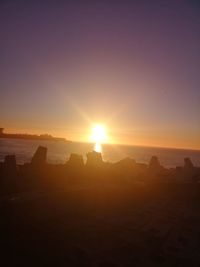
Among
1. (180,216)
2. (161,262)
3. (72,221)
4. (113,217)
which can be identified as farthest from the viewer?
(180,216)

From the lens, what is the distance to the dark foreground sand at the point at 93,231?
25.4ft

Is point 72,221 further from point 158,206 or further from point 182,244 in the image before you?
point 158,206

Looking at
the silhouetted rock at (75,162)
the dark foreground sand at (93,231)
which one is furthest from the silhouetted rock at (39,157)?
the dark foreground sand at (93,231)

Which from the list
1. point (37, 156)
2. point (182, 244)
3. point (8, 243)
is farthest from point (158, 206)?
point (37, 156)

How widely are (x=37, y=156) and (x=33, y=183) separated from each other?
2.59 m

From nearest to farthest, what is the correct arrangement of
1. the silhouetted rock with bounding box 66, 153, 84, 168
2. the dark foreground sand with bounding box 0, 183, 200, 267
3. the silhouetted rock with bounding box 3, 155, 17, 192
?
the dark foreground sand with bounding box 0, 183, 200, 267
the silhouetted rock with bounding box 3, 155, 17, 192
the silhouetted rock with bounding box 66, 153, 84, 168

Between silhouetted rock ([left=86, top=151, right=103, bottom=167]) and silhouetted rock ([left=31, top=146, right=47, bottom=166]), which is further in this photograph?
silhouetted rock ([left=86, top=151, right=103, bottom=167])

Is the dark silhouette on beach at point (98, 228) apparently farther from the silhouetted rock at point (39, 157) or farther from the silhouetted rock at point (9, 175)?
the silhouetted rock at point (39, 157)

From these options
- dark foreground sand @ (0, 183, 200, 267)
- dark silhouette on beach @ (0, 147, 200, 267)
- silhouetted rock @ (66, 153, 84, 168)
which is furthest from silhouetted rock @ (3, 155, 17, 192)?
dark foreground sand @ (0, 183, 200, 267)

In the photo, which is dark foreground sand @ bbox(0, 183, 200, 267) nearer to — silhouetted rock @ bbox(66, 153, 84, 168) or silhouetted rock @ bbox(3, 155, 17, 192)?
silhouetted rock @ bbox(3, 155, 17, 192)

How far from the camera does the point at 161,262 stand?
7.91 meters

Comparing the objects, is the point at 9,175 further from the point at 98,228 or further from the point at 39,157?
the point at 98,228

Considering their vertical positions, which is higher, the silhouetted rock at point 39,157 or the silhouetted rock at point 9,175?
the silhouetted rock at point 39,157

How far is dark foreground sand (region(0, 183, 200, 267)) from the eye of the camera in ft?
25.4
